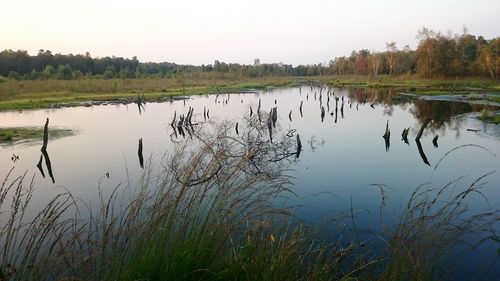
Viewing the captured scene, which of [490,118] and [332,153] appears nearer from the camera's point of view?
[332,153]

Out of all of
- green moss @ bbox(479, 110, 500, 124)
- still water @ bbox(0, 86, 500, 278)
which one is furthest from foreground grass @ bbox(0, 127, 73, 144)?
green moss @ bbox(479, 110, 500, 124)

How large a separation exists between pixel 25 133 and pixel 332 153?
1007 inches

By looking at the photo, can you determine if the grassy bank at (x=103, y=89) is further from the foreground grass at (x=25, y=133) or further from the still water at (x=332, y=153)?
the foreground grass at (x=25, y=133)

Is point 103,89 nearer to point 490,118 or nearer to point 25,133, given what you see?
point 25,133

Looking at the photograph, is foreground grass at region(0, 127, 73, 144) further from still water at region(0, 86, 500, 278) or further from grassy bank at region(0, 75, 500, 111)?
grassy bank at region(0, 75, 500, 111)

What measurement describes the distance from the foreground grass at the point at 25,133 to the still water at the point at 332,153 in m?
1.56

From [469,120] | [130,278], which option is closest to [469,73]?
[469,120]

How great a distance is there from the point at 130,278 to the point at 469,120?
38079 mm

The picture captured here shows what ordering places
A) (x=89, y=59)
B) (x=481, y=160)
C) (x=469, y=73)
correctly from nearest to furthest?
(x=481, y=160) < (x=469, y=73) < (x=89, y=59)

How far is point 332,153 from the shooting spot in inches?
971

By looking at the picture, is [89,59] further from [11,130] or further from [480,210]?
[480,210]

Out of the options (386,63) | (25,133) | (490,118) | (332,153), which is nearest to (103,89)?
(25,133)

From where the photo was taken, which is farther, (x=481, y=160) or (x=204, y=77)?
(x=204, y=77)

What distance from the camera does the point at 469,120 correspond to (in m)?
35.0
